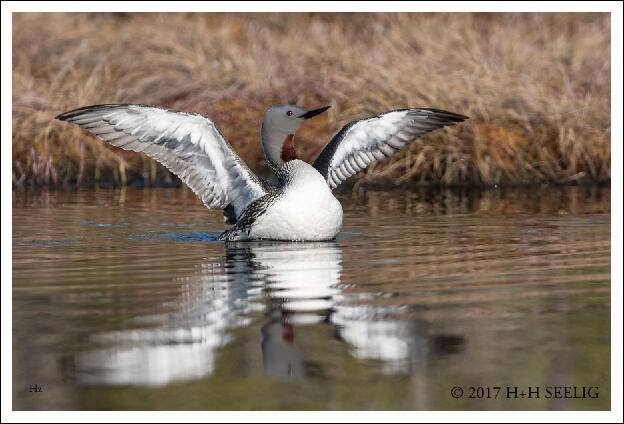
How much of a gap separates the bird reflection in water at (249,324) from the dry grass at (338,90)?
7.89 meters

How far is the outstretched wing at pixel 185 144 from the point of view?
8852mm

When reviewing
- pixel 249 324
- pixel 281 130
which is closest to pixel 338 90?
pixel 281 130

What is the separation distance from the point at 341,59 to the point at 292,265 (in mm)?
9473

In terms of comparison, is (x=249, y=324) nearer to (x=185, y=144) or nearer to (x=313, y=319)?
(x=313, y=319)

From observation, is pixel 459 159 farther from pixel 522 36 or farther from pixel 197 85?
pixel 522 36

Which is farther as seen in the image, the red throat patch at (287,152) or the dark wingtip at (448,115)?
the dark wingtip at (448,115)

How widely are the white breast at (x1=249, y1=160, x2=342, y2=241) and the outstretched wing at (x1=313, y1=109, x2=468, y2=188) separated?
143 cm

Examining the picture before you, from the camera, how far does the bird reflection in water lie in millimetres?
4426

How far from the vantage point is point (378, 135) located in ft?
34.4

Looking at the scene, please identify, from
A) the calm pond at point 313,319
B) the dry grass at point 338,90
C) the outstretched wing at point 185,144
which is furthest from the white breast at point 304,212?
the dry grass at point 338,90

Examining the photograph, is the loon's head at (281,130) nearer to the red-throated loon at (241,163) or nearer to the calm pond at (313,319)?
the red-throated loon at (241,163)

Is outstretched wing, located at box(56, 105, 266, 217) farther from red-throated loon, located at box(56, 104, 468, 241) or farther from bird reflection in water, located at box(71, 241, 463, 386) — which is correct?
bird reflection in water, located at box(71, 241, 463, 386)

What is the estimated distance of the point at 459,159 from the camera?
556 inches

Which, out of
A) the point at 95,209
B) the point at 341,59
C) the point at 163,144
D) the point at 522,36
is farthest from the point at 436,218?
the point at 522,36
